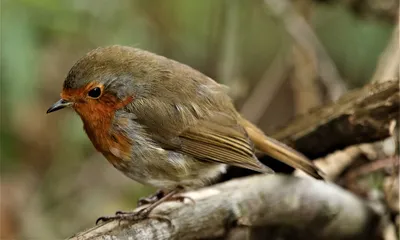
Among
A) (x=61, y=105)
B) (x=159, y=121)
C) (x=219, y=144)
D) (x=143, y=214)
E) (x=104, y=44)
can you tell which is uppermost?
(x=104, y=44)

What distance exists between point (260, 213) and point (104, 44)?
171 centimetres

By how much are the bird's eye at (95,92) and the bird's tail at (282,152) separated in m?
0.67

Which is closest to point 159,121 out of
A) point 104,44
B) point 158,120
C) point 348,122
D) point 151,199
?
point 158,120

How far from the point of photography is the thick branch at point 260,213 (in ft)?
8.03

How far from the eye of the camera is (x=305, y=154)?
3127mm

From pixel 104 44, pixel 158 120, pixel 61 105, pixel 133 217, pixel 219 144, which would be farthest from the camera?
Answer: pixel 104 44

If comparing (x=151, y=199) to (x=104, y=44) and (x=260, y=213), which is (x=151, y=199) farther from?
(x=104, y=44)

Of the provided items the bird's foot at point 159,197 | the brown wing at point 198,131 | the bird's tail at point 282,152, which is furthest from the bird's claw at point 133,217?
the bird's tail at point 282,152

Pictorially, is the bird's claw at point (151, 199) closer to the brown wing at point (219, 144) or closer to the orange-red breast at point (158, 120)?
the orange-red breast at point (158, 120)

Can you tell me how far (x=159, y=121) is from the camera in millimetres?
2717

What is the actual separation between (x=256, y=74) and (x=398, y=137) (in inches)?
106

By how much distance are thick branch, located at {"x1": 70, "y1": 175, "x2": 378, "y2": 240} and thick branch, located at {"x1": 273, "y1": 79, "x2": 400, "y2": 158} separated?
18cm

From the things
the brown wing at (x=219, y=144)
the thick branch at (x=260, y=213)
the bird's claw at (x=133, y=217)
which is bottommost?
the thick branch at (x=260, y=213)

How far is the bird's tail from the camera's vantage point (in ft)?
9.53
